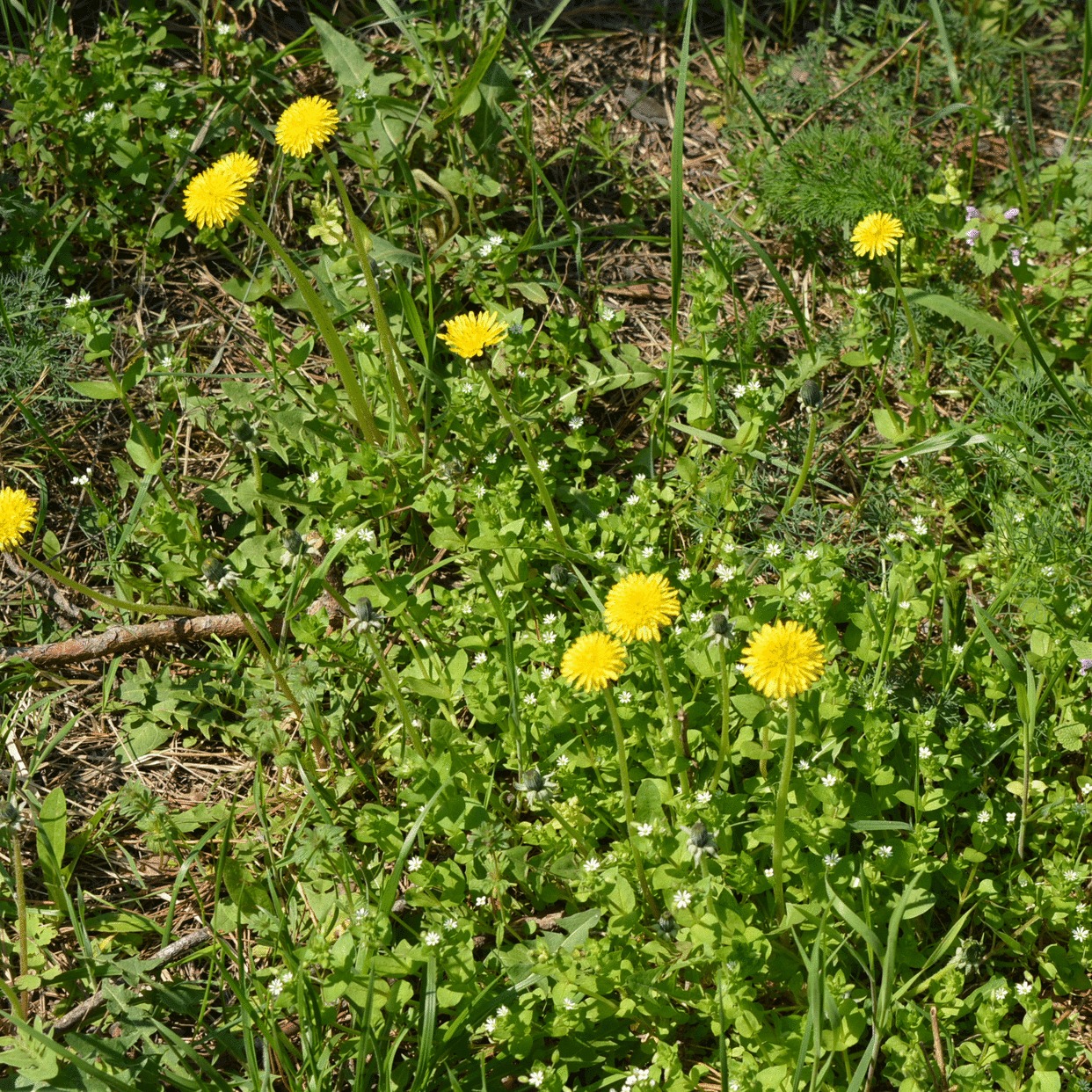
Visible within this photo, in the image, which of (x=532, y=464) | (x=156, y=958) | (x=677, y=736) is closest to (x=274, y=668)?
(x=156, y=958)

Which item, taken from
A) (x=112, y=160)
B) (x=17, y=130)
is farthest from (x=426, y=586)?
(x=17, y=130)

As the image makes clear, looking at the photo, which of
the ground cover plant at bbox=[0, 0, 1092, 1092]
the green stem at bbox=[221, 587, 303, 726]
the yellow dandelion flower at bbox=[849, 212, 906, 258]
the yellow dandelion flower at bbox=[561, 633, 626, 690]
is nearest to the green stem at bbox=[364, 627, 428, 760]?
the ground cover plant at bbox=[0, 0, 1092, 1092]

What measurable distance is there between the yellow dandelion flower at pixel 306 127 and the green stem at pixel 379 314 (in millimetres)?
57

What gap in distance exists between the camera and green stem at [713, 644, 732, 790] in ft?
7.59

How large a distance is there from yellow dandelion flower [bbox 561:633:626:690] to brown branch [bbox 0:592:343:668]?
1.18 m

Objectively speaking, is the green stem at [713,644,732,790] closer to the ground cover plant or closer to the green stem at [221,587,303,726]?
the ground cover plant

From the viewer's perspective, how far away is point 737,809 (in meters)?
2.57

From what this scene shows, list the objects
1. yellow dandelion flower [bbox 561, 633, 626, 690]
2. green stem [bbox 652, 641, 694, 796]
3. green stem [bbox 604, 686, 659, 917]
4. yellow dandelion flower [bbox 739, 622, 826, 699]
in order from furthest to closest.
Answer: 1. green stem [bbox 652, 641, 694, 796]
2. green stem [bbox 604, 686, 659, 917]
3. yellow dandelion flower [bbox 561, 633, 626, 690]
4. yellow dandelion flower [bbox 739, 622, 826, 699]

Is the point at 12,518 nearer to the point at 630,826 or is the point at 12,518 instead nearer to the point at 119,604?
the point at 119,604

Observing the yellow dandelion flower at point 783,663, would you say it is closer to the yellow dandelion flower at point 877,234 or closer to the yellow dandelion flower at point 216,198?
the yellow dandelion flower at point 877,234

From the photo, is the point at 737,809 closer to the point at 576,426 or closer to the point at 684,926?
the point at 684,926

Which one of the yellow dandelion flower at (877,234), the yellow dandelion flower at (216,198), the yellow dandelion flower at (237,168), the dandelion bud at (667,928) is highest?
the yellow dandelion flower at (237,168)

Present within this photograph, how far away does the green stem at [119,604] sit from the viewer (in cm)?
296

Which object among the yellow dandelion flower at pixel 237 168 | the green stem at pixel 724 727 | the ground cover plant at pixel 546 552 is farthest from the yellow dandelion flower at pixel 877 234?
the yellow dandelion flower at pixel 237 168
